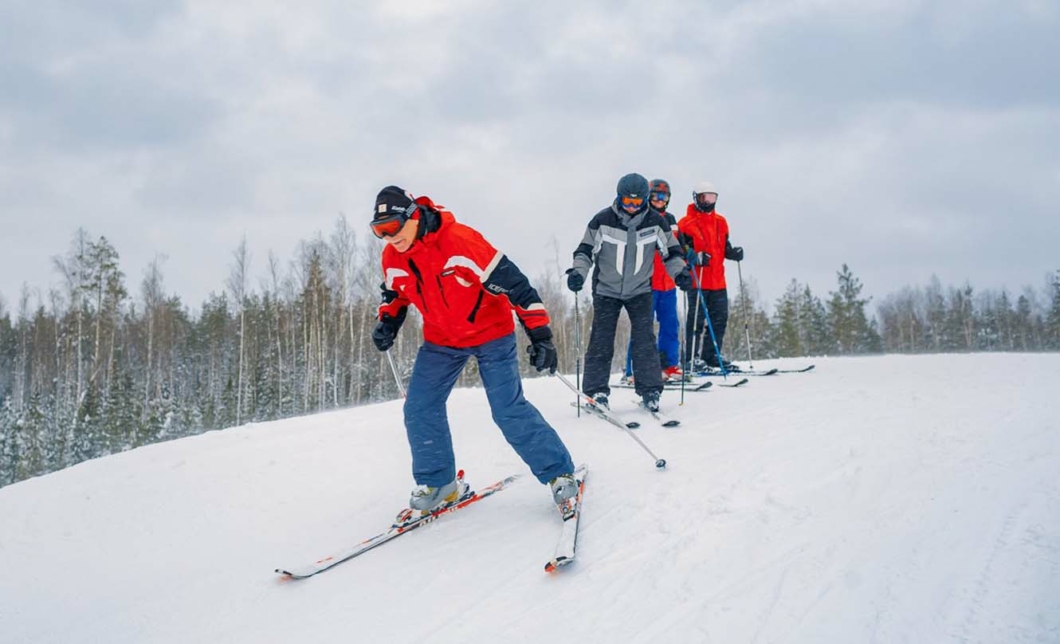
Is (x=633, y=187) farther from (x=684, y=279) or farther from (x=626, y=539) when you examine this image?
(x=626, y=539)

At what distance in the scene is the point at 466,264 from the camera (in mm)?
3271

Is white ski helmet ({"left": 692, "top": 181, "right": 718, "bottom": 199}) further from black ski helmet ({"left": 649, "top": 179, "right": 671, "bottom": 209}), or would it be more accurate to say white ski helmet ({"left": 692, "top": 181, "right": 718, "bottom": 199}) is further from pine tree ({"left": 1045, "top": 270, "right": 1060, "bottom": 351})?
pine tree ({"left": 1045, "top": 270, "right": 1060, "bottom": 351})

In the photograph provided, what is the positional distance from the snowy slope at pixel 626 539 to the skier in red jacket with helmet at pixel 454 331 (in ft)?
1.16

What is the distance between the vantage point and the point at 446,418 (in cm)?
354

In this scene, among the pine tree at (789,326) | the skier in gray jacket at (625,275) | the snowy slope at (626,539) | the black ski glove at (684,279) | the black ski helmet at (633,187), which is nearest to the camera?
the snowy slope at (626,539)

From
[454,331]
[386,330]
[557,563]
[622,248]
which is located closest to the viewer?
[557,563]

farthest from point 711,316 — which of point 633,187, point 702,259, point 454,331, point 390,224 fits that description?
point 390,224

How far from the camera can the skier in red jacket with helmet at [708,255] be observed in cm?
746

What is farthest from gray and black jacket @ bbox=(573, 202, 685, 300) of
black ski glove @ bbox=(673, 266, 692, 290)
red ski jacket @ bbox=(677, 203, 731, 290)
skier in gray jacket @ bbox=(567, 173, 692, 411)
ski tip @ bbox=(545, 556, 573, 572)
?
ski tip @ bbox=(545, 556, 573, 572)

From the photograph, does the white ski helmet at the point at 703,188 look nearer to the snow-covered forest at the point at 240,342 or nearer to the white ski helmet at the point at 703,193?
the white ski helmet at the point at 703,193

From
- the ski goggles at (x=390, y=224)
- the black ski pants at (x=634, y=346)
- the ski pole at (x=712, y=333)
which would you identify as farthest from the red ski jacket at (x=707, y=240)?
the ski goggles at (x=390, y=224)

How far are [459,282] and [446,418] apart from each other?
875mm

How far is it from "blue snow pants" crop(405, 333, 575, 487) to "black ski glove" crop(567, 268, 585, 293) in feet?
5.69

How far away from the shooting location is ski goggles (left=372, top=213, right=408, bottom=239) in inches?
125
